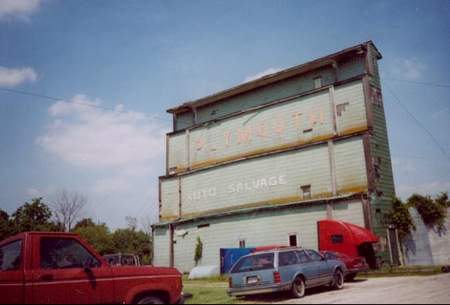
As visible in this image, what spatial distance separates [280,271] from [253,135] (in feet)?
70.5

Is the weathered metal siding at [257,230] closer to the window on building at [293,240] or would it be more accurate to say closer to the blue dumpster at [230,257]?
the window on building at [293,240]

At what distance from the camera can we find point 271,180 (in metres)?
28.9

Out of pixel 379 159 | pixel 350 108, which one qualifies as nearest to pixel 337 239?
pixel 379 159

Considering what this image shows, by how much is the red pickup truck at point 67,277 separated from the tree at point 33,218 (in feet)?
165

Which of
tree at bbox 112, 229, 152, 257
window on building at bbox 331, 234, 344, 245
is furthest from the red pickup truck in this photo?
tree at bbox 112, 229, 152, 257

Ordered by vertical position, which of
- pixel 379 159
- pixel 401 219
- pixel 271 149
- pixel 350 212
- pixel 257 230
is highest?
pixel 271 149

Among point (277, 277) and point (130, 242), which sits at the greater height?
point (130, 242)

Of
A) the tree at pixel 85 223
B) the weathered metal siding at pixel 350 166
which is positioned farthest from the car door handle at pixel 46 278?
the tree at pixel 85 223

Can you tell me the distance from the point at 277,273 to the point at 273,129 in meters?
20.8

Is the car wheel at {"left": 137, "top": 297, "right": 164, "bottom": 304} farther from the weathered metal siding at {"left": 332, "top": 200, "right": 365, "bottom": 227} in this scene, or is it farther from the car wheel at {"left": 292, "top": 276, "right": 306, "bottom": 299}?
the weathered metal siding at {"left": 332, "top": 200, "right": 365, "bottom": 227}

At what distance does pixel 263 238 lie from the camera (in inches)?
1083

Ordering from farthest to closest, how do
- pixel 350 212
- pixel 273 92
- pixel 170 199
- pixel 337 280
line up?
pixel 170 199
pixel 273 92
pixel 350 212
pixel 337 280

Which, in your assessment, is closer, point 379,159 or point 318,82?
point 379,159

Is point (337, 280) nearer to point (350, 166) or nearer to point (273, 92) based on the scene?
point (350, 166)
